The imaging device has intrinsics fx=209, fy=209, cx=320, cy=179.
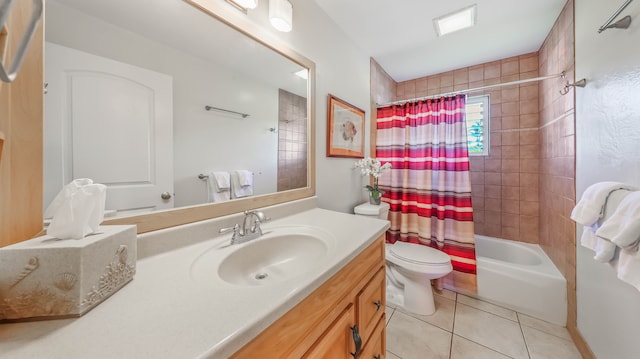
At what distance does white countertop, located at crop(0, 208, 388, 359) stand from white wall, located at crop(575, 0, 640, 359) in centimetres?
137

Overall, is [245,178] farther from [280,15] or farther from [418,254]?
[418,254]

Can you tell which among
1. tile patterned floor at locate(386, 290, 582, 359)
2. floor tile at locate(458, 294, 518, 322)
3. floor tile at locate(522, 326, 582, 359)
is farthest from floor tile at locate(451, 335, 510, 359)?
floor tile at locate(458, 294, 518, 322)

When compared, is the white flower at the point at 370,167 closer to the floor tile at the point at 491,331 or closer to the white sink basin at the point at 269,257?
the white sink basin at the point at 269,257

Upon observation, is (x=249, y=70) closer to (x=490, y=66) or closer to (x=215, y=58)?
(x=215, y=58)

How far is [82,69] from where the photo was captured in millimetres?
625

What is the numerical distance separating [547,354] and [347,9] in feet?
8.46

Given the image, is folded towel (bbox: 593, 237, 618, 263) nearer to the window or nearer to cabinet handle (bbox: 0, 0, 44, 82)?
cabinet handle (bbox: 0, 0, 44, 82)

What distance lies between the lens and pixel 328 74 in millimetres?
1557

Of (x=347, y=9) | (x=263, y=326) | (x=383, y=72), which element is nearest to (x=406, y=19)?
(x=347, y=9)

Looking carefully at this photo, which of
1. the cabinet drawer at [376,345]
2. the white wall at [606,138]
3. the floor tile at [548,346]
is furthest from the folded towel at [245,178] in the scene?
the floor tile at [548,346]

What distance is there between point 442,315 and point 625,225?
1307 millimetres

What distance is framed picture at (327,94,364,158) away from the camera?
156 centimetres

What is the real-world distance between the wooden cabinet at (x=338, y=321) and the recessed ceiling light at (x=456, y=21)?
5.68 feet

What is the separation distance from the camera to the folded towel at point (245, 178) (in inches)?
40.8
